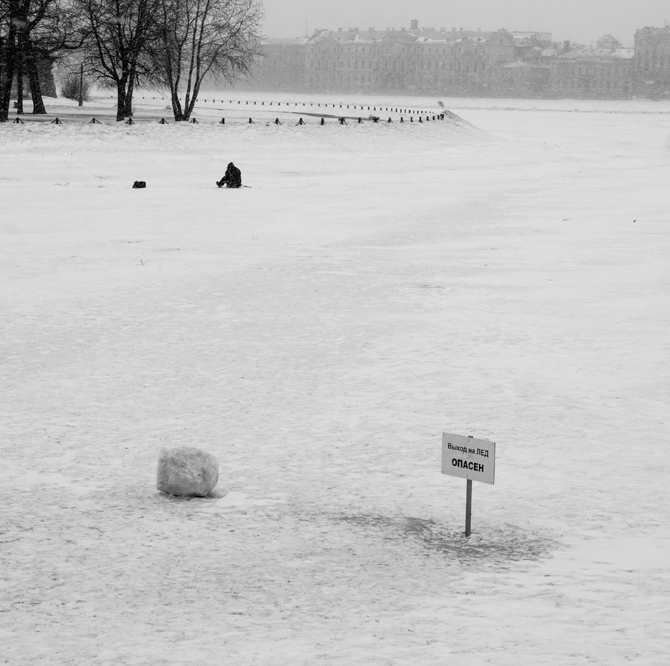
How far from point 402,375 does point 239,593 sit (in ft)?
16.3

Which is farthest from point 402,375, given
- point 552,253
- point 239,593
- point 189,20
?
point 189,20

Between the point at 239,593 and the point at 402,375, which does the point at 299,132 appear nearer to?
the point at 402,375

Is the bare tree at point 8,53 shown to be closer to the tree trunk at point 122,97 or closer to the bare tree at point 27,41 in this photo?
the bare tree at point 27,41

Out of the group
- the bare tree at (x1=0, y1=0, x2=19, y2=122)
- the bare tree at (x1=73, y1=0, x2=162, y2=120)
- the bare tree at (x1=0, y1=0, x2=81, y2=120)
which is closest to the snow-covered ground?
the bare tree at (x1=0, y1=0, x2=19, y2=122)

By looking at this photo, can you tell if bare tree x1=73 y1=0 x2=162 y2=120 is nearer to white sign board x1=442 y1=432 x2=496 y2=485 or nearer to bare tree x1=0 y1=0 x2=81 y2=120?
→ bare tree x1=0 y1=0 x2=81 y2=120

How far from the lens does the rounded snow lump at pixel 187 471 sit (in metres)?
7.45

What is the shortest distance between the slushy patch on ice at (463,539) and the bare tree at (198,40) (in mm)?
45837

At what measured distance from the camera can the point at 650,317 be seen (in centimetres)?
1370

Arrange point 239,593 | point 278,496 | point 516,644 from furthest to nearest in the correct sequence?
1. point 278,496
2. point 239,593
3. point 516,644

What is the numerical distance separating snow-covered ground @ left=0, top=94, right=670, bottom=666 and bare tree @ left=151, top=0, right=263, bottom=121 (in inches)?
1284

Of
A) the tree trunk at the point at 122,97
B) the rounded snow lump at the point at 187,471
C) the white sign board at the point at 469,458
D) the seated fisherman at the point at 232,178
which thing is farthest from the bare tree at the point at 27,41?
the white sign board at the point at 469,458

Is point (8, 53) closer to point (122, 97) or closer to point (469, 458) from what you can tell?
point (122, 97)

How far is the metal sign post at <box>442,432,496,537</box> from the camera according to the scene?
21.2 feet

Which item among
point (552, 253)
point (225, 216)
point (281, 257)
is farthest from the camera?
point (225, 216)
